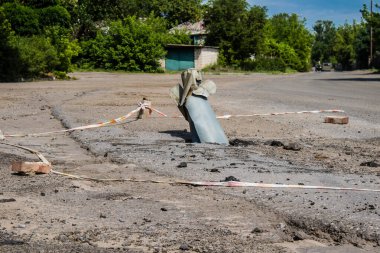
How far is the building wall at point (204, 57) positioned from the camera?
7325 centimetres

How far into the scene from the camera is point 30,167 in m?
8.29

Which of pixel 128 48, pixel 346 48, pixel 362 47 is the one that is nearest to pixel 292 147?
pixel 128 48

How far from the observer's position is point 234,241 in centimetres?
530

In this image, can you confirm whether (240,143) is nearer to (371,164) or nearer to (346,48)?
(371,164)

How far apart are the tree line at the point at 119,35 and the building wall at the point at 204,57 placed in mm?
1128

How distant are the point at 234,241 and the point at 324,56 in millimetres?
197916

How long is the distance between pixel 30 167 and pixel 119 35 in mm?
56469

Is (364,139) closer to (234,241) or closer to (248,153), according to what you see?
(248,153)

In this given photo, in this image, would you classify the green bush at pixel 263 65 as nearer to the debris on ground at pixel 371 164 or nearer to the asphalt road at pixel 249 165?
the asphalt road at pixel 249 165

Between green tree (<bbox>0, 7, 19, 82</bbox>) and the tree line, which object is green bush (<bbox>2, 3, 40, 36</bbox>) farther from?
green tree (<bbox>0, 7, 19, 82</bbox>)

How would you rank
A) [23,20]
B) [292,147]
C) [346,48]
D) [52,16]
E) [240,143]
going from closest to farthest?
[292,147] → [240,143] → [23,20] → [52,16] → [346,48]

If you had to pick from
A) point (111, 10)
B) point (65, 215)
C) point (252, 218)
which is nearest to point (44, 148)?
point (65, 215)

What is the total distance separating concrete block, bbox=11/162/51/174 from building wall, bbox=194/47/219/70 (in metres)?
65.1

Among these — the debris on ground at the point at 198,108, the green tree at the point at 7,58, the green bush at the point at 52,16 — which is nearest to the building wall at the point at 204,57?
the green bush at the point at 52,16
